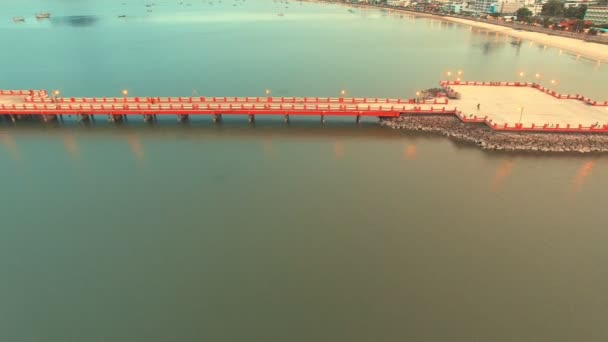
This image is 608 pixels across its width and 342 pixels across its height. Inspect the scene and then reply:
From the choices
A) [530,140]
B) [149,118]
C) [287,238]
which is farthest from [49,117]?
[530,140]

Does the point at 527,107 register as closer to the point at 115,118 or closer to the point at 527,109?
the point at 527,109

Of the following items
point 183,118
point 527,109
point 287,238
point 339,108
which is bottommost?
point 287,238

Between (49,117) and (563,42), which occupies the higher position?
(563,42)

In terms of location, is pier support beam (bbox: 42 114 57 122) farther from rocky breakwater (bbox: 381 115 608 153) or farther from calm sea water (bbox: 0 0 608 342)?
rocky breakwater (bbox: 381 115 608 153)

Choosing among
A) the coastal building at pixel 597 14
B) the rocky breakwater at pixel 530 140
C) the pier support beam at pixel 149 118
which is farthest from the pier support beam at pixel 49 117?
the coastal building at pixel 597 14

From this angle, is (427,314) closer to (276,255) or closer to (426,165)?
(276,255)

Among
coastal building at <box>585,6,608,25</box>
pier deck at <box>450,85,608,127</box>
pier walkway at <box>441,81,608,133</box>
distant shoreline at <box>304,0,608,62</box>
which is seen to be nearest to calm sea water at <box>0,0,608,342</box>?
pier walkway at <box>441,81,608,133</box>
